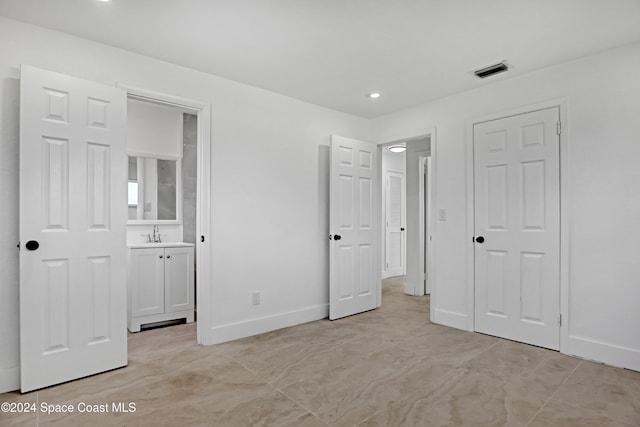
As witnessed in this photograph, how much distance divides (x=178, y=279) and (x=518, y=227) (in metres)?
3.51

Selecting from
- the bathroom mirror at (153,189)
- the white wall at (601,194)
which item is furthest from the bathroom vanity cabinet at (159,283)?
the white wall at (601,194)

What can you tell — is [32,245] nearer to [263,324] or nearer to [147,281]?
[147,281]

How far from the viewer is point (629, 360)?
2.68 m

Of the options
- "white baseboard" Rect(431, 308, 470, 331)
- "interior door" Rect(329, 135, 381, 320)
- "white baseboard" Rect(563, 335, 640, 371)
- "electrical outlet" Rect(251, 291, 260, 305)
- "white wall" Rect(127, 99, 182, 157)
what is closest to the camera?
"white baseboard" Rect(563, 335, 640, 371)

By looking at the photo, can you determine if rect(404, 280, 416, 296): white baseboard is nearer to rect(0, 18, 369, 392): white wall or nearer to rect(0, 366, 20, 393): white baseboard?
rect(0, 18, 369, 392): white wall

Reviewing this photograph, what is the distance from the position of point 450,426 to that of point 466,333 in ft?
5.81

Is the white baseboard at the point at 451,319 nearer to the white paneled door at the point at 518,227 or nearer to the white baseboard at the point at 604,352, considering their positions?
the white paneled door at the point at 518,227

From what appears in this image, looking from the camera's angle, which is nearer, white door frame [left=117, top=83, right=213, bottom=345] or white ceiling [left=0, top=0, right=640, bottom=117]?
white ceiling [left=0, top=0, right=640, bottom=117]

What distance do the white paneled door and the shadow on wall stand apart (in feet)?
12.5

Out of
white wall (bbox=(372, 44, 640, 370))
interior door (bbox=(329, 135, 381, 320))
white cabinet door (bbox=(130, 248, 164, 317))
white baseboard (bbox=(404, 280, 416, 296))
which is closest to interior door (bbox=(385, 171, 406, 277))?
white baseboard (bbox=(404, 280, 416, 296))

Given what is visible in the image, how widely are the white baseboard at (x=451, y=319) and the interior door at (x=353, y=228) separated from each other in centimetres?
85

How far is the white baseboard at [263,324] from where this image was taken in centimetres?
324

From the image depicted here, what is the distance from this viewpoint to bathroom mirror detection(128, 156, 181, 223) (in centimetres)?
432

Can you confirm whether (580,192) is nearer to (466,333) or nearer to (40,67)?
(466,333)
